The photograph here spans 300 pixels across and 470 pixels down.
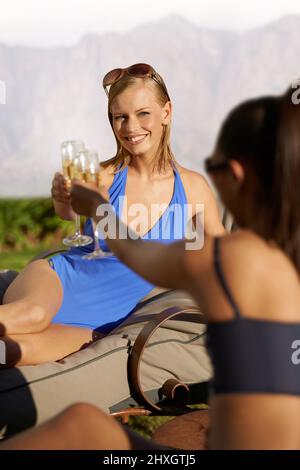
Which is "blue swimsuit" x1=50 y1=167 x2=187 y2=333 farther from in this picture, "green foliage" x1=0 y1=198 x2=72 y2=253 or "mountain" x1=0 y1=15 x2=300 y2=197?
"mountain" x1=0 y1=15 x2=300 y2=197

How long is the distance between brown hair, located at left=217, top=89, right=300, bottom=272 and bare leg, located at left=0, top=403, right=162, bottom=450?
695 mm

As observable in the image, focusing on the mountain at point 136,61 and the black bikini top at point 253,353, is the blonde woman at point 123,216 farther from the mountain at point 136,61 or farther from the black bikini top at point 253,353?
the mountain at point 136,61

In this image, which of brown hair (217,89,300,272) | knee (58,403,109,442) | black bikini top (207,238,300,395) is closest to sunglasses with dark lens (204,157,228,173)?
brown hair (217,89,300,272)

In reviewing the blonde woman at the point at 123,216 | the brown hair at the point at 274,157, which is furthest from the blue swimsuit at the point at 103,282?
the brown hair at the point at 274,157

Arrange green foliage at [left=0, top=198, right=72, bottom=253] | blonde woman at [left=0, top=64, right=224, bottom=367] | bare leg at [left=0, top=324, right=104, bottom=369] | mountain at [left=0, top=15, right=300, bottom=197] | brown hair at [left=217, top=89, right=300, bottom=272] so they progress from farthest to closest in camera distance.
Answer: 1. mountain at [left=0, top=15, right=300, bottom=197]
2. green foliage at [left=0, top=198, right=72, bottom=253]
3. blonde woman at [left=0, top=64, right=224, bottom=367]
4. bare leg at [left=0, top=324, right=104, bottom=369]
5. brown hair at [left=217, top=89, right=300, bottom=272]

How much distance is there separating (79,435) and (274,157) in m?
0.91

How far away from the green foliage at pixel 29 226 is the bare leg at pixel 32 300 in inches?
208

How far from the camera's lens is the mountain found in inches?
618

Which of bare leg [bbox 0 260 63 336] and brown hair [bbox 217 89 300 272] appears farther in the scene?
bare leg [bbox 0 260 63 336]

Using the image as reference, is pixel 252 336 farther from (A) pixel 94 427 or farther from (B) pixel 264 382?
(A) pixel 94 427

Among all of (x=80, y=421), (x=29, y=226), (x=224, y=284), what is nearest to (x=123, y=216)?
(x=80, y=421)

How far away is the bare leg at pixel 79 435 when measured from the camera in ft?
6.09

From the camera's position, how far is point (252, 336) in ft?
5.61

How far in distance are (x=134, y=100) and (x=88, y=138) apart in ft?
39.3
